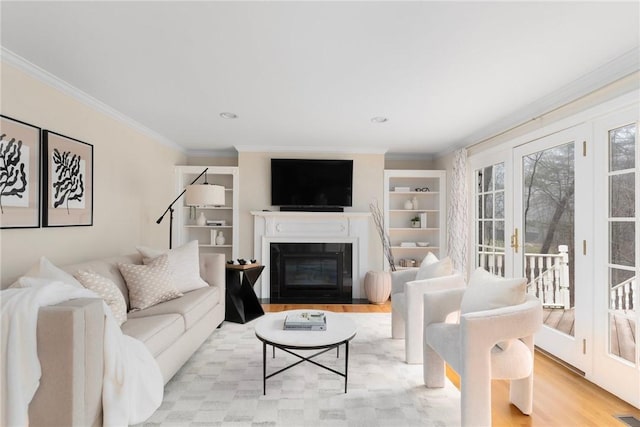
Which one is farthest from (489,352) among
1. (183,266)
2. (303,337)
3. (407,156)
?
(407,156)

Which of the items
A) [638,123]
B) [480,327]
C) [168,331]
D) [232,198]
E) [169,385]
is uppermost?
[638,123]

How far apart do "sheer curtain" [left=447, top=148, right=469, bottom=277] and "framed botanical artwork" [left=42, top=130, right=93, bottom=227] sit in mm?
4278

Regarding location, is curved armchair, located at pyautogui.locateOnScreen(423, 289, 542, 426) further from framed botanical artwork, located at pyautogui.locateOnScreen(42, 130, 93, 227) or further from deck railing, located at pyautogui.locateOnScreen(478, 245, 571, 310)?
framed botanical artwork, located at pyautogui.locateOnScreen(42, 130, 93, 227)

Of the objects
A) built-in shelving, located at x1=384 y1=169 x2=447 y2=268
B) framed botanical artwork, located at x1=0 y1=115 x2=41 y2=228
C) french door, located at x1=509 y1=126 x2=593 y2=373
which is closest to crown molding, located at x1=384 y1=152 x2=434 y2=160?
built-in shelving, located at x1=384 y1=169 x2=447 y2=268

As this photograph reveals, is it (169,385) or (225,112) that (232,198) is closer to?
(225,112)

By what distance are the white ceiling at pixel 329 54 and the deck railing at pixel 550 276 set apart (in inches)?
52.8

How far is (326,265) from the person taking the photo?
16.7ft

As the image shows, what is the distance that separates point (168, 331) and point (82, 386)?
30.8 inches

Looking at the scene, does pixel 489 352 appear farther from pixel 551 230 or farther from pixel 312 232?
pixel 312 232

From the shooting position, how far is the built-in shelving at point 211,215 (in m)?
5.07

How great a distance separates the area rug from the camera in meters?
2.03

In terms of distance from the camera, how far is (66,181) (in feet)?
9.04

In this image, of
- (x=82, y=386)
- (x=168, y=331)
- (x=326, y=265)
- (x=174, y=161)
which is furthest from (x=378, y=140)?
(x=82, y=386)

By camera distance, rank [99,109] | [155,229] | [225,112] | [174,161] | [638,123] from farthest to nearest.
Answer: [174,161]
[155,229]
[225,112]
[99,109]
[638,123]
